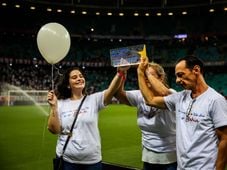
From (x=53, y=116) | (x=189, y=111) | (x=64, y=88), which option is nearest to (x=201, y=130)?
(x=189, y=111)

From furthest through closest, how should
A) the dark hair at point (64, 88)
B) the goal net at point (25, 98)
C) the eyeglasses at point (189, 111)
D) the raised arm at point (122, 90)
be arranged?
the goal net at point (25, 98)
the dark hair at point (64, 88)
the raised arm at point (122, 90)
the eyeglasses at point (189, 111)

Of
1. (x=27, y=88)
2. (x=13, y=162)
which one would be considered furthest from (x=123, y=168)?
(x=27, y=88)

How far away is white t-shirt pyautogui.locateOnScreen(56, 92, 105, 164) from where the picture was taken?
4.02 metres

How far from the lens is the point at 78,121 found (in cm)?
404

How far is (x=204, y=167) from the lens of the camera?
3.20 metres

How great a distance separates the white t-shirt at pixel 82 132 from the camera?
13.2 ft

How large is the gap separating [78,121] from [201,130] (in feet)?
4.61

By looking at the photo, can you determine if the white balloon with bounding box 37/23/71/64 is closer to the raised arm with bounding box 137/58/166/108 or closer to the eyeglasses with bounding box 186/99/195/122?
the raised arm with bounding box 137/58/166/108

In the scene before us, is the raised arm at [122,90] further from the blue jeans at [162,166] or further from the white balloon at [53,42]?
the white balloon at [53,42]

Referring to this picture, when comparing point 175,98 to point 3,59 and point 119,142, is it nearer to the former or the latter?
point 119,142

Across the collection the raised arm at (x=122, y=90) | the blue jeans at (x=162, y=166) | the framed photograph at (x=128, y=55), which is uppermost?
the framed photograph at (x=128, y=55)

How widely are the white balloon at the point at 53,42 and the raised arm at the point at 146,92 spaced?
5.93 ft

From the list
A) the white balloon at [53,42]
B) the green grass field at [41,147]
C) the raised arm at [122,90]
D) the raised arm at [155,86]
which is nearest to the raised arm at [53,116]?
the raised arm at [122,90]

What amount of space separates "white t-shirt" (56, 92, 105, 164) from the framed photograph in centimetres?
49
